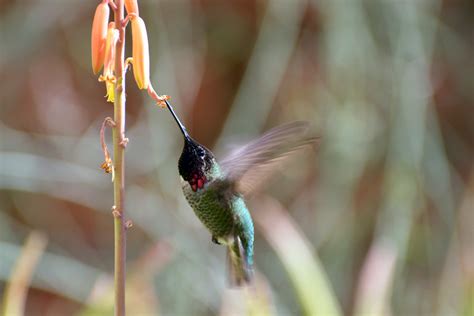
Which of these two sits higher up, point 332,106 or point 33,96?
point 33,96

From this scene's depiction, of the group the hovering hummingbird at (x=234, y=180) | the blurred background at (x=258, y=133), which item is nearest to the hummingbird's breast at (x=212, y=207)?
the hovering hummingbird at (x=234, y=180)

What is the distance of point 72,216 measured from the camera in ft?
14.5

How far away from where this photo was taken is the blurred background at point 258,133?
3.63 m

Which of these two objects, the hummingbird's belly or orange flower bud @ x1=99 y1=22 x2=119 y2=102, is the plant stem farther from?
the hummingbird's belly

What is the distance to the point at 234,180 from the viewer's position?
1.42m

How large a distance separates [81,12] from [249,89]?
103cm

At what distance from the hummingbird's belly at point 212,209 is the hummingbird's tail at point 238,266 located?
0.11 ft

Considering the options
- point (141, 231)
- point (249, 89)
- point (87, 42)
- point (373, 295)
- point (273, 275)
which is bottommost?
point (373, 295)

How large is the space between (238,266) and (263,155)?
23 cm

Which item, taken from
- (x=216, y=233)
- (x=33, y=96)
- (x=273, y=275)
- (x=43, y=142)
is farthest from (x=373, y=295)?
(x=33, y=96)

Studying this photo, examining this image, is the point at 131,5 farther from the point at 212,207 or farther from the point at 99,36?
the point at 212,207

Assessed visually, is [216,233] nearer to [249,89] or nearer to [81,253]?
[249,89]

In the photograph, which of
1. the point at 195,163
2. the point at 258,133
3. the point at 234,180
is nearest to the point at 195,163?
the point at 195,163

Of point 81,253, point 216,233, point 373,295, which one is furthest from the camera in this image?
point 81,253
